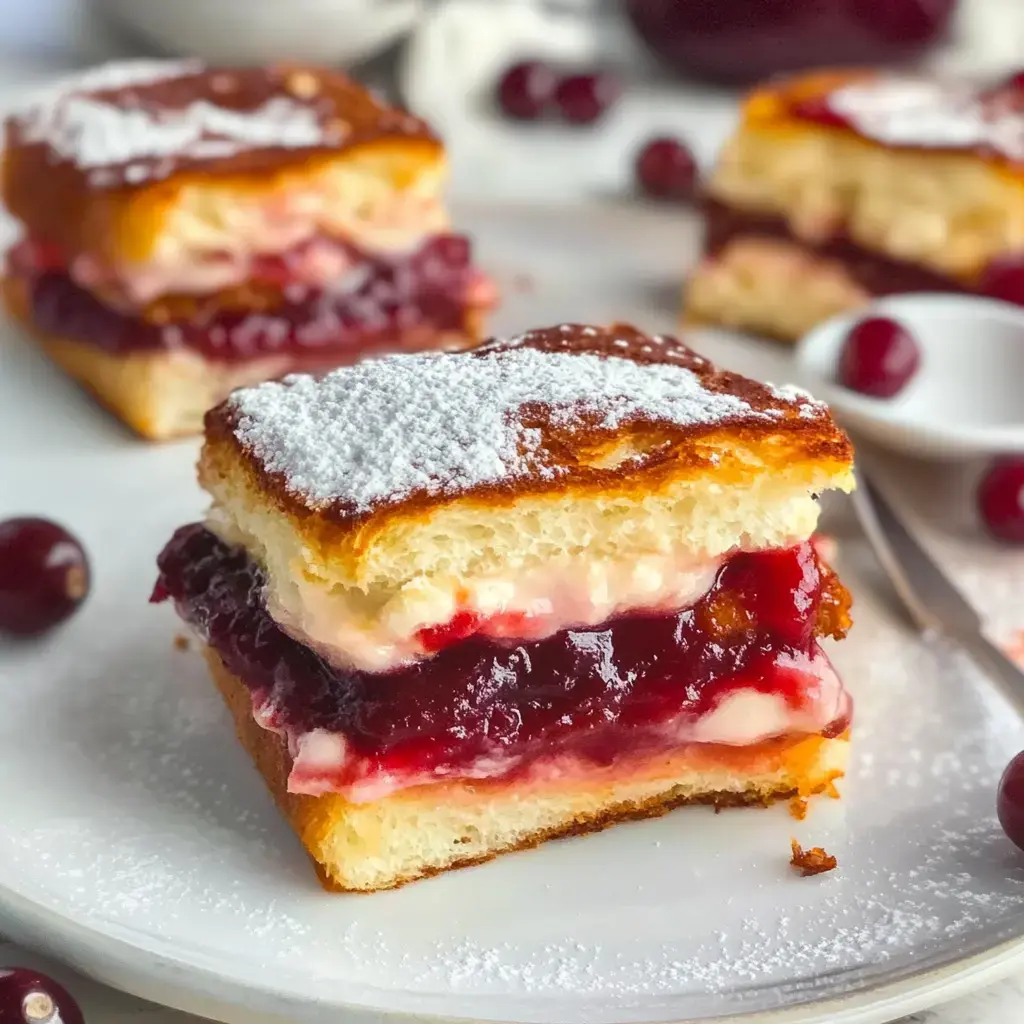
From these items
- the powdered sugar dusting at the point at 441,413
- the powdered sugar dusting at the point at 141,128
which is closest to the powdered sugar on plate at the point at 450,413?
the powdered sugar dusting at the point at 441,413

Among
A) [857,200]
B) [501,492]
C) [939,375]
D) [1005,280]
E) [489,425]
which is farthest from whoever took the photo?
[857,200]

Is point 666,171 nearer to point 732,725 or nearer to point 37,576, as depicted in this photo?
point 37,576

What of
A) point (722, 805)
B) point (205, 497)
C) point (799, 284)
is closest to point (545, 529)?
point (722, 805)

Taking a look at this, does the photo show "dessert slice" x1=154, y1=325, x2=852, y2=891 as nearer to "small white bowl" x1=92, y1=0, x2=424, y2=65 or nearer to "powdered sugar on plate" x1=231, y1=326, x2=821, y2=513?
"powdered sugar on plate" x1=231, y1=326, x2=821, y2=513

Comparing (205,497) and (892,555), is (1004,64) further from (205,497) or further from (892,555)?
(205,497)

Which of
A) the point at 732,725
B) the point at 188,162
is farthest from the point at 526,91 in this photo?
the point at 732,725

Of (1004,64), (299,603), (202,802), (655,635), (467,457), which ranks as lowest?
(1004,64)
